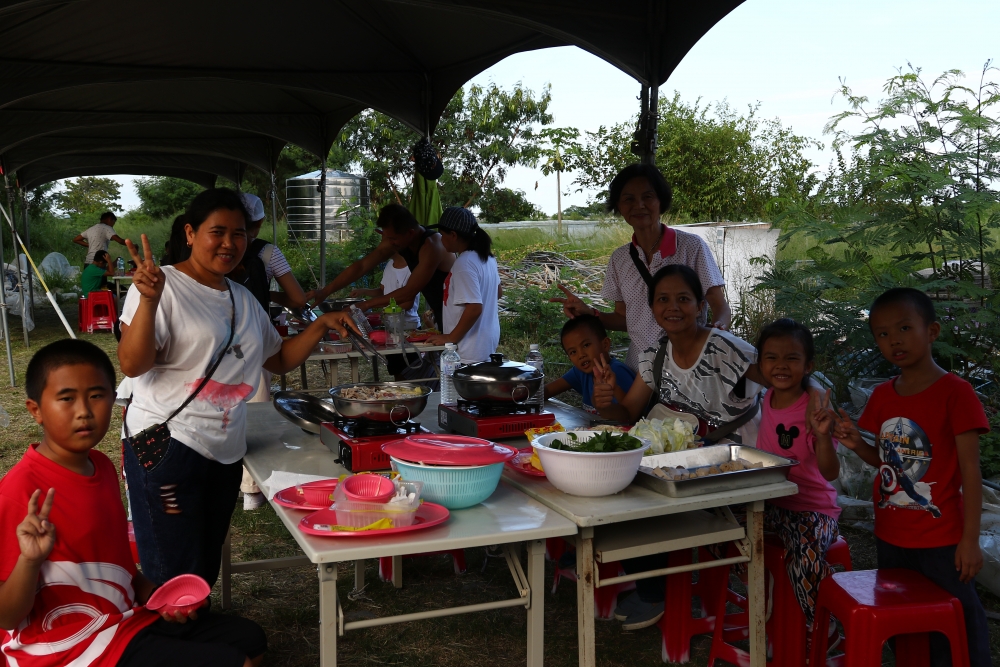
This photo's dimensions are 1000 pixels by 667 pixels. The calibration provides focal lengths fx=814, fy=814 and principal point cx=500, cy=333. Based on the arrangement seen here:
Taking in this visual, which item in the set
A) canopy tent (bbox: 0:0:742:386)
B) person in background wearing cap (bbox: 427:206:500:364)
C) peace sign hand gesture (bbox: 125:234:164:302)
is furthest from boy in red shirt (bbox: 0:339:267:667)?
canopy tent (bbox: 0:0:742:386)

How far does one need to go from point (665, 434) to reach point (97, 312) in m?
12.2

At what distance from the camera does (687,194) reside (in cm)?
1844

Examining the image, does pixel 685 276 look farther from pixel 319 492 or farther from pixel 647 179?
pixel 319 492

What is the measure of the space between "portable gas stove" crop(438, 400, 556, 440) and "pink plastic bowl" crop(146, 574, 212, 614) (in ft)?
3.40

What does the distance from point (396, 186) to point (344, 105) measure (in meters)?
13.0

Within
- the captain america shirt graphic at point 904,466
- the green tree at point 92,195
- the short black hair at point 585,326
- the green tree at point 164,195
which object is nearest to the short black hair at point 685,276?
the short black hair at point 585,326

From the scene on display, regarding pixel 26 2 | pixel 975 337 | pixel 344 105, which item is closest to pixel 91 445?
pixel 26 2

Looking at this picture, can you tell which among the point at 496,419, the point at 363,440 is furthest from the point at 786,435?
the point at 363,440

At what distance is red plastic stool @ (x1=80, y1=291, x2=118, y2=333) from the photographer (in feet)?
40.8

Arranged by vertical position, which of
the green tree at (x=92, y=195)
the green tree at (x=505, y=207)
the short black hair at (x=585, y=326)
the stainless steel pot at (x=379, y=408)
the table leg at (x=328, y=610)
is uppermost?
the green tree at (x=92, y=195)

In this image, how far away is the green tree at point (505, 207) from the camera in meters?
22.8

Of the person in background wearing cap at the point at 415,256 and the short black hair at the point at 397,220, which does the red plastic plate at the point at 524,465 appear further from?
the short black hair at the point at 397,220

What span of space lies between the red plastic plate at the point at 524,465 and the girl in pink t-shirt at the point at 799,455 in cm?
86

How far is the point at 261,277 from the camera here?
474 centimetres
